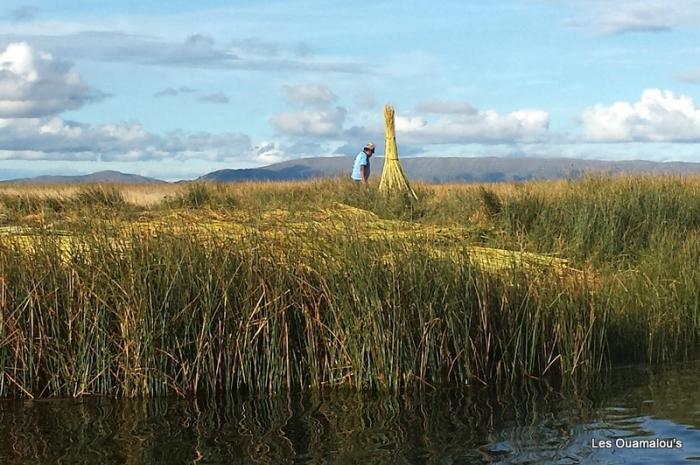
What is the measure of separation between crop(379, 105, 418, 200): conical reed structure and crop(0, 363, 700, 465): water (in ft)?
28.6

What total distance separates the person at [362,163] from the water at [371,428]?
9.89 meters

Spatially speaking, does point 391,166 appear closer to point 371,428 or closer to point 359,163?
point 359,163

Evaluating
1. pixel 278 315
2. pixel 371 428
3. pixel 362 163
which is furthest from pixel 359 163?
pixel 371 428

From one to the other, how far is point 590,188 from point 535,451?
332 inches

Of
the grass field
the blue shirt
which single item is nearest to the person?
the blue shirt

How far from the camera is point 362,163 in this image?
1664 cm

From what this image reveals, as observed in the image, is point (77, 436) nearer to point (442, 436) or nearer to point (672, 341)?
point (442, 436)

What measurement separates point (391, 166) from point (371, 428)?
1051cm

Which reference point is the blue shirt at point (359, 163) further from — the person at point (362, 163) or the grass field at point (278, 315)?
the grass field at point (278, 315)

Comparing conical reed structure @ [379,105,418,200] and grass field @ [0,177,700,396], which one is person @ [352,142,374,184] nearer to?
conical reed structure @ [379,105,418,200]

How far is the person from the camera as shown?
16.5 metres

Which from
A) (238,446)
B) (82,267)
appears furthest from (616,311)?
(82,267)

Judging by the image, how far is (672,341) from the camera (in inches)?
314

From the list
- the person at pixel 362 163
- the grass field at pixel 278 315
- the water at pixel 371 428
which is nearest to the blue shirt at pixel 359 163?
the person at pixel 362 163
